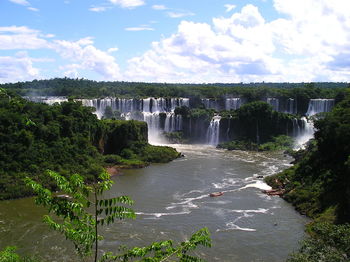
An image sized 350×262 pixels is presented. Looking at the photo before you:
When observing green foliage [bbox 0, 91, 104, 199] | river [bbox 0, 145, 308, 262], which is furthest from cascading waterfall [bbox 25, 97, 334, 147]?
river [bbox 0, 145, 308, 262]

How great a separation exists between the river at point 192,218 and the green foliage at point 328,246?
7.36 metres

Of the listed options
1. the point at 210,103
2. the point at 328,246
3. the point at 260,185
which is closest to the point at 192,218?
the point at 260,185

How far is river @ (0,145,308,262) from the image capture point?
22578 mm

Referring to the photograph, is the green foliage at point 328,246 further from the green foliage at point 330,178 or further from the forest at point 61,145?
the forest at point 61,145

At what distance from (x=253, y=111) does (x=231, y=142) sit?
21.3 feet

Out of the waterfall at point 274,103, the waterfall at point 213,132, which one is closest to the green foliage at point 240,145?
the waterfall at point 213,132

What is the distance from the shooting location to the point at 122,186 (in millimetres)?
37281

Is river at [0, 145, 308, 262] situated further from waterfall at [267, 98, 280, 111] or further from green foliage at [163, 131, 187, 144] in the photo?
waterfall at [267, 98, 280, 111]

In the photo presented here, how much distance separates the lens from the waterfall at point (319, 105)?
74000 millimetres

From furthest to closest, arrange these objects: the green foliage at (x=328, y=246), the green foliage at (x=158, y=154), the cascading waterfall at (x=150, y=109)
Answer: the cascading waterfall at (x=150, y=109) < the green foliage at (x=158, y=154) < the green foliage at (x=328, y=246)

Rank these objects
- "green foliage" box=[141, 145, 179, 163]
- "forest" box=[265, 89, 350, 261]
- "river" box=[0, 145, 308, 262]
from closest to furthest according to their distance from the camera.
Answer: "river" box=[0, 145, 308, 262], "forest" box=[265, 89, 350, 261], "green foliage" box=[141, 145, 179, 163]

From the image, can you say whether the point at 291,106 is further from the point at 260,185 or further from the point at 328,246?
the point at 328,246

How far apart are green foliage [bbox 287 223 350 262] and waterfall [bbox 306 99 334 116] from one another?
63.2 metres

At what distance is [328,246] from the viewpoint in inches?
546
